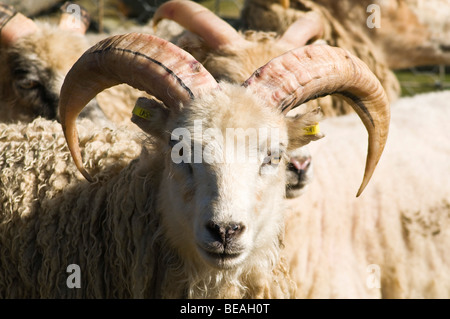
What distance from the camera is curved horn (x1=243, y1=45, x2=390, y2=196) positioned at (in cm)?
286

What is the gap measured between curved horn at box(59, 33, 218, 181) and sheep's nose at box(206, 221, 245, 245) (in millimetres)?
533

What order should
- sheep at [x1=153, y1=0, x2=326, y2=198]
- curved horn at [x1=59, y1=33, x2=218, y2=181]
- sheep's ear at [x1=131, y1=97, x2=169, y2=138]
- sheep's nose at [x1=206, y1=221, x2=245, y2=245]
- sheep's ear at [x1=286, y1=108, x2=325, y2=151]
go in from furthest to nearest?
sheep at [x1=153, y1=0, x2=326, y2=198]
sheep's ear at [x1=286, y1=108, x2=325, y2=151]
sheep's ear at [x1=131, y1=97, x2=169, y2=138]
curved horn at [x1=59, y1=33, x2=218, y2=181]
sheep's nose at [x1=206, y1=221, x2=245, y2=245]

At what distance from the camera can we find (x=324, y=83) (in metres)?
2.96

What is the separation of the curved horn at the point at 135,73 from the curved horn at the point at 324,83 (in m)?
0.23

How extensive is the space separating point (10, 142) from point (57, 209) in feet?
1.51

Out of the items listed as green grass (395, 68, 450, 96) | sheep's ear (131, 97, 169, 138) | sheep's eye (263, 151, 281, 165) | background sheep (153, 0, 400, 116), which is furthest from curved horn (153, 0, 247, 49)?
green grass (395, 68, 450, 96)

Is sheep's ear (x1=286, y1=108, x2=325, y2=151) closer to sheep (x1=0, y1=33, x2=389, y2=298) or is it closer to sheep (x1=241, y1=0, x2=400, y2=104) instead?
A: sheep (x1=0, y1=33, x2=389, y2=298)

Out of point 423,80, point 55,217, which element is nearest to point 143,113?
point 55,217

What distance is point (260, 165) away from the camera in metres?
2.79

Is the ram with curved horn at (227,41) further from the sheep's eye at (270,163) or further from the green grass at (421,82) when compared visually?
the green grass at (421,82)

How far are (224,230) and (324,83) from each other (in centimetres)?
80

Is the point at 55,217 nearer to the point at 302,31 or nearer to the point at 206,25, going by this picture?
the point at 206,25

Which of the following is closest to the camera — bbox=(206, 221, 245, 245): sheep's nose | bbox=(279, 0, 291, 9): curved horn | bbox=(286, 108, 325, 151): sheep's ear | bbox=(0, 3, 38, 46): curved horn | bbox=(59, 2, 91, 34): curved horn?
bbox=(206, 221, 245, 245): sheep's nose
